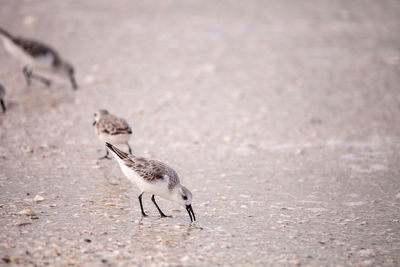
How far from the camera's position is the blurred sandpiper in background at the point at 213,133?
16.0 ft

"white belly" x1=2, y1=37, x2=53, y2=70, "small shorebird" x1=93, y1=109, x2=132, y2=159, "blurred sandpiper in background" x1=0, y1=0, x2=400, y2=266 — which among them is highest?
"white belly" x1=2, y1=37, x2=53, y2=70

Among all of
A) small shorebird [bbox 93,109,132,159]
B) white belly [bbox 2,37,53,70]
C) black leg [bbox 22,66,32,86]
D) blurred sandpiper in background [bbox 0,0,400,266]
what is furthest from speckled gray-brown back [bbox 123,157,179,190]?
black leg [bbox 22,66,32,86]

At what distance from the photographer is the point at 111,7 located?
14.0 metres

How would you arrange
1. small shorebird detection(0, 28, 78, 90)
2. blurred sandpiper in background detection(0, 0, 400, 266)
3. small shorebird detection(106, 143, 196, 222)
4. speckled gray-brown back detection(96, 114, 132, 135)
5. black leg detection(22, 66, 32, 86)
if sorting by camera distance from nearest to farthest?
blurred sandpiper in background detection(0, 0, 400, 266), small shorebird detection(106, 143, 196, 222), speckled gray-brown back detection(96, 114, 132, 135), small shorebird detection(0, 28, 78, 90), black leg detection(22, 66, 32, 86)

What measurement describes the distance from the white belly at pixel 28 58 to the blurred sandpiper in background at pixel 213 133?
1.50 feet

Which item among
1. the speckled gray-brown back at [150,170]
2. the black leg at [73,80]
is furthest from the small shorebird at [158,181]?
the black leg at [73,80]

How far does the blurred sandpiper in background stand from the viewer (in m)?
4.88

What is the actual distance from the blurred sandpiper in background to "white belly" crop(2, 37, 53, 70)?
1.50 feet

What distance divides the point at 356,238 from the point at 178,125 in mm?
3908

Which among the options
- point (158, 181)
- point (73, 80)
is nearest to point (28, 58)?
point (73, 80)

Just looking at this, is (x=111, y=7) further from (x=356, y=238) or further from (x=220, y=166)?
(x=356, y=238)

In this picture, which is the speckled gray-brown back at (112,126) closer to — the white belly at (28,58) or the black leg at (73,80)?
the black leg at (73,80)

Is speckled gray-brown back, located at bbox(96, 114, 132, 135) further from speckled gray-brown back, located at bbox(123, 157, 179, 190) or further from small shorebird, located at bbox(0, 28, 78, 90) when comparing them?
small shorebird, located at bbox(0, 28, 78, 90)

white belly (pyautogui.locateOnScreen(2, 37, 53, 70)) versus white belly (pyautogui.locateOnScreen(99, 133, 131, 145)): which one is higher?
white belly (pyautogui.locateOnScreen(2, 37, 53, 70))
